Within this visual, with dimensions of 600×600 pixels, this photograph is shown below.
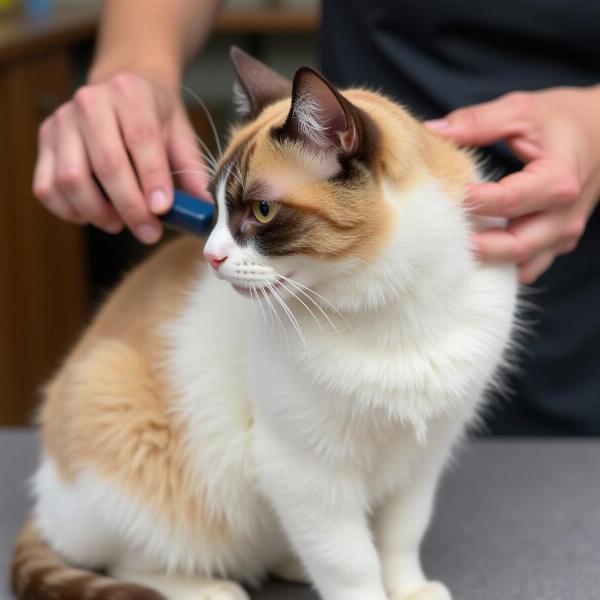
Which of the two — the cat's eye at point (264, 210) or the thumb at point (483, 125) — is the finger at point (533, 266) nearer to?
the thumb at point (483, 125)

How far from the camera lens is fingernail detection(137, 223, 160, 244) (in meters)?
0.98

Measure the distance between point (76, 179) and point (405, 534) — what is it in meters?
0.50

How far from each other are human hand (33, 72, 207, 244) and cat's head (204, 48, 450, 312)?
0.54 feet

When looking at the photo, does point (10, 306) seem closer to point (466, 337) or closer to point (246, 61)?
point (246, 61)

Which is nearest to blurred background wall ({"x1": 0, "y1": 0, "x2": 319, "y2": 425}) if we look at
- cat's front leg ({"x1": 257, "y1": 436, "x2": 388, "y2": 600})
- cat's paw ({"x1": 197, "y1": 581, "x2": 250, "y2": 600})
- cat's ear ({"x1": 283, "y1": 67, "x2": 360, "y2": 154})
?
cat's paw ({"x1": 197, "y1": 581, "x2": 250, "y2": 600})

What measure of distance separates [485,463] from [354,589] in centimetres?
42

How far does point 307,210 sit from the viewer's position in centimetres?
81

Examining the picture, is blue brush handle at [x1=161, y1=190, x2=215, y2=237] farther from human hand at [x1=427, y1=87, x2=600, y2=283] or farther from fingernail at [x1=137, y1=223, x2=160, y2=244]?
human hand at [x1=427, y1=87, x2=600, y2=283]

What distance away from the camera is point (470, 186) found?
2.91 feet

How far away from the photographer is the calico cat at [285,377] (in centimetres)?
81

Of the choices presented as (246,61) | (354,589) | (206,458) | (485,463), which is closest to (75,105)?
(246,61)

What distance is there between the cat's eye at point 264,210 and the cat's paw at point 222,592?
0.41 metres

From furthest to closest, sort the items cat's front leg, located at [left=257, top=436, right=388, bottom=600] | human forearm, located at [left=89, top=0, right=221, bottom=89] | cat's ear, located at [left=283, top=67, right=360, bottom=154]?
human forearm, located at [left=89, top=0, right=221, bottom=89] < cat's front leg, located at [left=257, top=436, right=388, bottom=600] < cat's ear, located at [left=283, top=67, right=360, bottom=154]

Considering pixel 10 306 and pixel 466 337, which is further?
pixel 10 306
